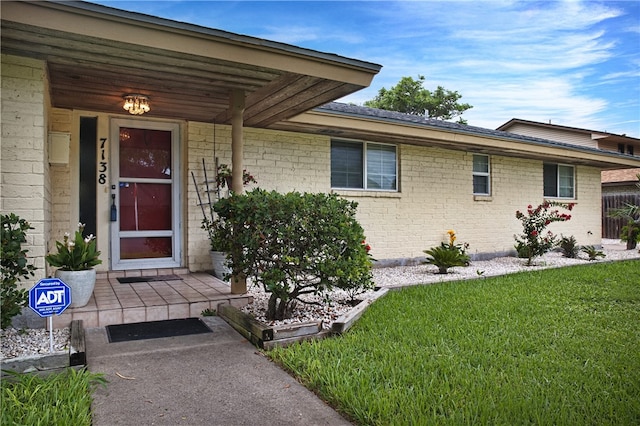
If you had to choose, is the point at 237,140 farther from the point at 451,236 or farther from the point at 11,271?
the point at 451,236

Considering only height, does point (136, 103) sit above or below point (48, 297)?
above

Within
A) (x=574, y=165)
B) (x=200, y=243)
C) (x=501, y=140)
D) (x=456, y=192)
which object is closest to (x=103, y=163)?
(x=200, y=243)

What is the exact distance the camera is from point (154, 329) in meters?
4.10

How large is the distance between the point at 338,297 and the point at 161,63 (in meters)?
3.23

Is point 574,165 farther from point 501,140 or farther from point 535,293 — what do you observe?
point 535,293

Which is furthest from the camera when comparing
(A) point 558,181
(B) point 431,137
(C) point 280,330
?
(A) point 558,181

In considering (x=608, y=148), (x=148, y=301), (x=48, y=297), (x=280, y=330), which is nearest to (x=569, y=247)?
(x=280, y=330)

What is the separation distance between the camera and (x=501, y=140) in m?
9.07

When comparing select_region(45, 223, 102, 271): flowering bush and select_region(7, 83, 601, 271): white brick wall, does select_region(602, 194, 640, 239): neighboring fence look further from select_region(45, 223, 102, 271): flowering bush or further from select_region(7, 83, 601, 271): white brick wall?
select_region(45, 223, 102, 271): flowering bush

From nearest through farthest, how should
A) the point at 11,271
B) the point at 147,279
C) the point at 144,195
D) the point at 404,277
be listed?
the point at 11,271 < the point at 147,279 < the point at 144,195 < the point at 404,277

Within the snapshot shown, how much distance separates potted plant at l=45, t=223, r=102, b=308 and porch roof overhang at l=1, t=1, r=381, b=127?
1692 millimetres

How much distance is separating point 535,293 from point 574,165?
25.4ft

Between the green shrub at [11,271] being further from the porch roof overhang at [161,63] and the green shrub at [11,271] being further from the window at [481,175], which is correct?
the window at [481,175]

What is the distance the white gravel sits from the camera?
341cm
